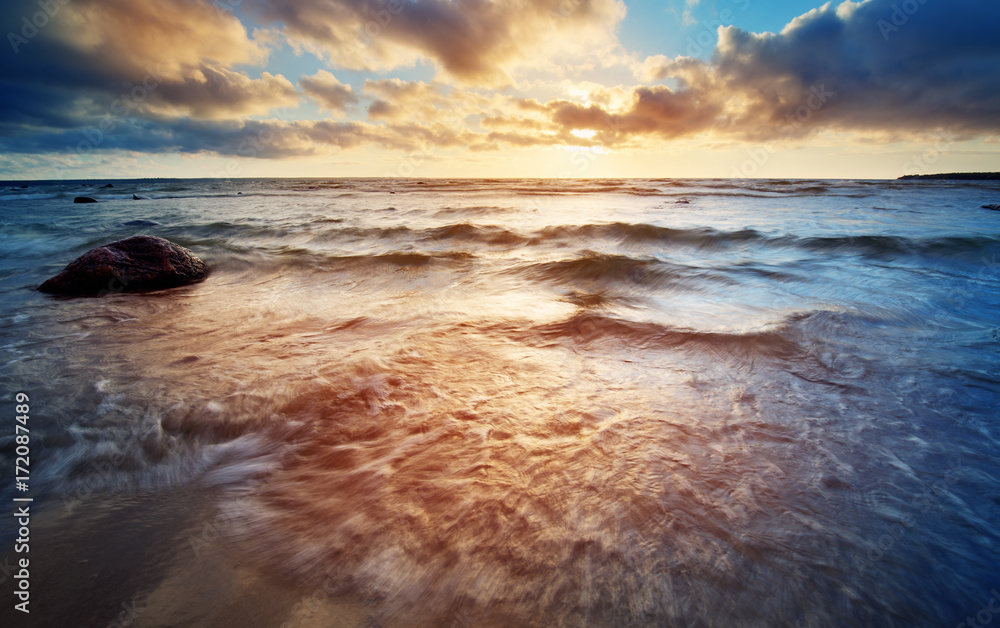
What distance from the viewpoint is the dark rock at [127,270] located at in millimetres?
4762

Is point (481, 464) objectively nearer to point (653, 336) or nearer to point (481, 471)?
point (481, 471)

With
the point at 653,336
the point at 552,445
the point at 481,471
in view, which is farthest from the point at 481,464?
the point at 653,336

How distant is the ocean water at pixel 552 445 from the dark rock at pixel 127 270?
17.7 inches

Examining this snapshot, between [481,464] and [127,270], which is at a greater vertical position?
[127,270]

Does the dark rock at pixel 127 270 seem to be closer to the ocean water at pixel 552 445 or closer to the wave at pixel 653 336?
the ocean water at pixel 552 445

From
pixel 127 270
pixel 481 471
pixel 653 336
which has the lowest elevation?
pixel 481 471

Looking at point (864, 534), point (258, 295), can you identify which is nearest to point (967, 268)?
point (864, 534)

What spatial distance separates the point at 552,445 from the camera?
1.82 metres

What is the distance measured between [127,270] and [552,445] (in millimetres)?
6153

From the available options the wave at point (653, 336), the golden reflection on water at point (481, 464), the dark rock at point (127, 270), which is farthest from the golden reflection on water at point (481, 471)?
the dark rock at point (127, 270)

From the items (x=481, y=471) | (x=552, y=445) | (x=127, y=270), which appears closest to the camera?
(x=481, y=471)

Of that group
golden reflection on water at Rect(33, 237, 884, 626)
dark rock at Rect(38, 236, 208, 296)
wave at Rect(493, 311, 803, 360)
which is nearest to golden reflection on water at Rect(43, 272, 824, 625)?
golden reflection on water at Rect(33, 237, 884, 626)

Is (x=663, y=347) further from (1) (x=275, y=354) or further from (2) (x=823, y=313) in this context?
(1) (x=275, y=354)

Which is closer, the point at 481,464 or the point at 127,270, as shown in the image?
the point at 481,464
